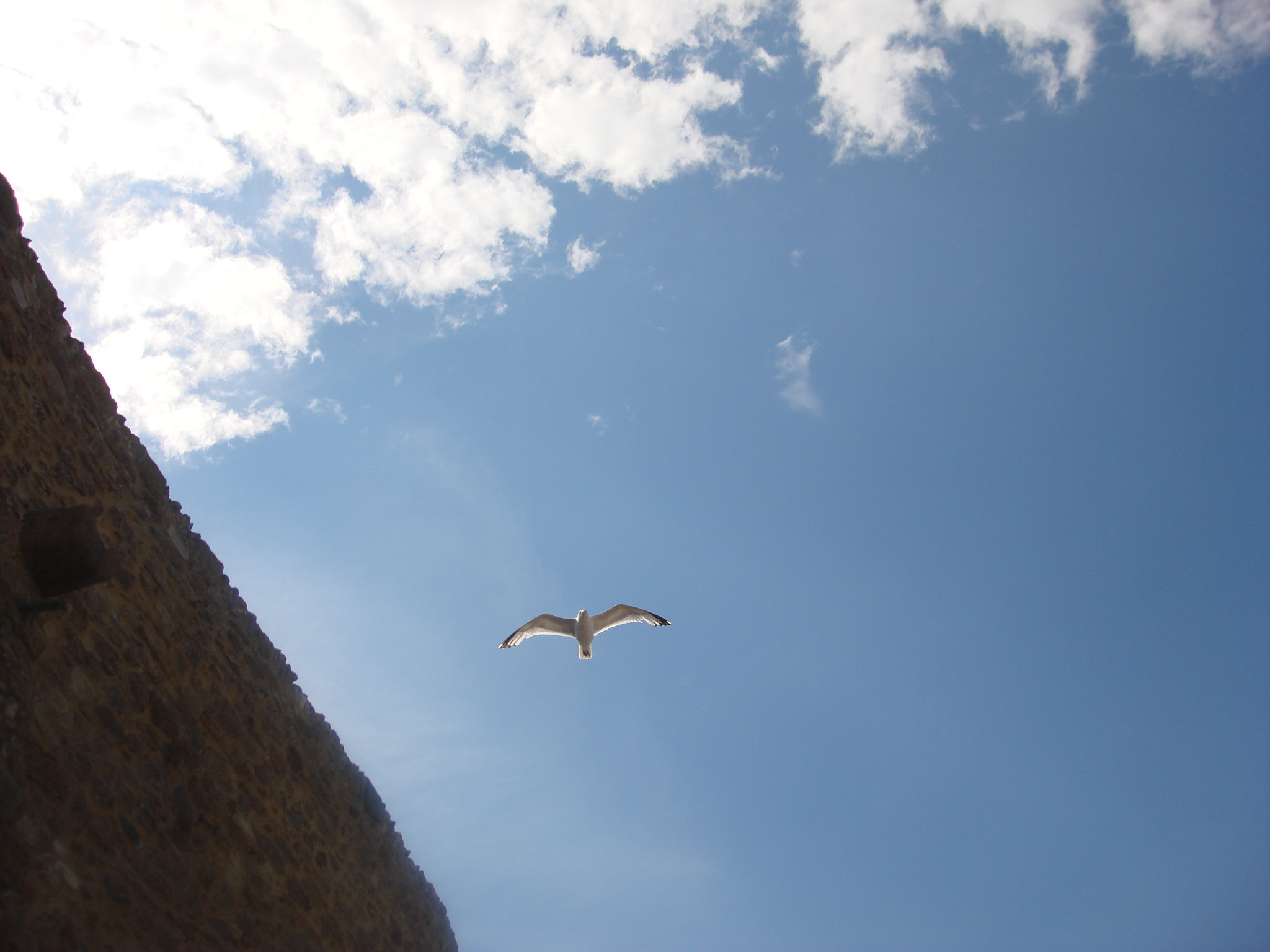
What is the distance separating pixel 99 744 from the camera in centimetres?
375

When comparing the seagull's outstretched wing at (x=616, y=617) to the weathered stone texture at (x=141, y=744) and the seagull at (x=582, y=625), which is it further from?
the weathered stone texture at (x=141, y=744)

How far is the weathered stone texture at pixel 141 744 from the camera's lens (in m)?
3.36

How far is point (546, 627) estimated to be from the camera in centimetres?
1237

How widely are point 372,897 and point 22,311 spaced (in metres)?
4.42

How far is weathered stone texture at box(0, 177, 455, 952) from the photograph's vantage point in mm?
3355

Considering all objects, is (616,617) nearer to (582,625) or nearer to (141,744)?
(582,625)

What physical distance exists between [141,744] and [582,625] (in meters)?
8.34

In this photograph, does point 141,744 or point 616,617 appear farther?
point 616,617

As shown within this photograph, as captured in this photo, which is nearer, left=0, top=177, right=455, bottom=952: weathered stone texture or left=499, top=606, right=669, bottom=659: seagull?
left=0, top=177, right=455, bottom=952: weathered stone texture

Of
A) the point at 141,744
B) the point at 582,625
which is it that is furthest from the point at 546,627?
the point at 141,744

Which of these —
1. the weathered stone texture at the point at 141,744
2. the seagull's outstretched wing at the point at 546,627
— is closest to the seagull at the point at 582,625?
the seagull's outstretched wing at the point at 546,627

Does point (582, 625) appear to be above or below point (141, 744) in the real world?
above

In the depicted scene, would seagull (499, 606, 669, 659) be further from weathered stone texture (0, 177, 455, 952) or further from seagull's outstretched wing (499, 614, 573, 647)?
weathered stone texture (0, 177, 455, 952)

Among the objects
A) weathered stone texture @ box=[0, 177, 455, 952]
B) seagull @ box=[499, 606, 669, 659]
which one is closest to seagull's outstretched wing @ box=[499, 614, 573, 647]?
seagull @ box=[499, 606, 669, 659]
